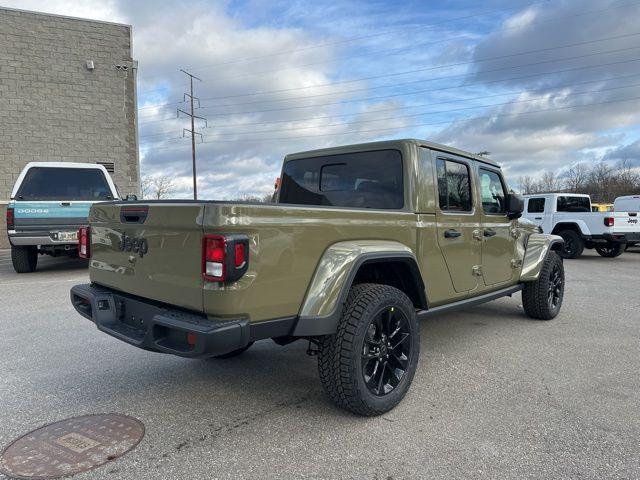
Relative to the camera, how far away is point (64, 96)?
664 inches

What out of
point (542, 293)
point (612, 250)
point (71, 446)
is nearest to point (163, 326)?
point (71, 446)

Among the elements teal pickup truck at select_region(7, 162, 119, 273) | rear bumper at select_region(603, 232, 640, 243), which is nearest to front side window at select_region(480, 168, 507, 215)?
teal pickup truck at select_region(7, 162, 119, 273)

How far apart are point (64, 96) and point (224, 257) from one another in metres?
17.9

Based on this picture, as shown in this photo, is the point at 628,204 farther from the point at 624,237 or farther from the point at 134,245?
the point at 134,245

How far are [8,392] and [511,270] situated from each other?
15.0ft

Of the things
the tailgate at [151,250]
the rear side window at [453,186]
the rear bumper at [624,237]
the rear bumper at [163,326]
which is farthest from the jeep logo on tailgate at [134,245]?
the rear bumper at [624,237]

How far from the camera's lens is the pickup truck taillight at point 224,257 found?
7.57 ft

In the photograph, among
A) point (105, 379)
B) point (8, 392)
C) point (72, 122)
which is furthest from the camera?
point (72, 122)

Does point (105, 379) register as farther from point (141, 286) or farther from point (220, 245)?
point (220, 245)

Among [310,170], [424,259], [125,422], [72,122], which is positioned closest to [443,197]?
[424,259]

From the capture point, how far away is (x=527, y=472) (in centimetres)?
238

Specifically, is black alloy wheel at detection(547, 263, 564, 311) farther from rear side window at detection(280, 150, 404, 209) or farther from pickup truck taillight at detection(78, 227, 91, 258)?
pickup truck taillight at detection(78, 227, 91, 258)

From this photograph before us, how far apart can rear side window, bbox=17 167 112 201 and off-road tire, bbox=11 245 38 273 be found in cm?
→ 112

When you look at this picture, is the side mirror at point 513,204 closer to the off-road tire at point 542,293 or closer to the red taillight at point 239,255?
the off-road tire at point 542,293
